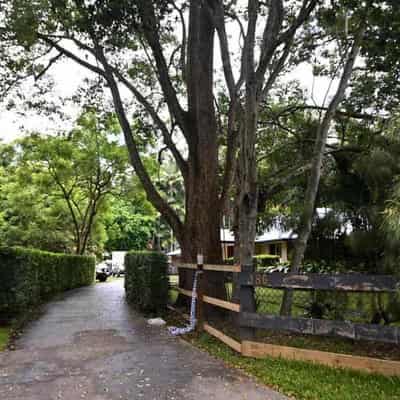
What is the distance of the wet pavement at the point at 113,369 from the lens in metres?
4.35

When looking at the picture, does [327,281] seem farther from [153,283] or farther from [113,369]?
[153,283]

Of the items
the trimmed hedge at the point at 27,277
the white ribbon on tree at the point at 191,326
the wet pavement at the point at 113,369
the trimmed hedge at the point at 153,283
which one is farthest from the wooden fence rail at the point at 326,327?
the trimmed hedge at the point at 27,277

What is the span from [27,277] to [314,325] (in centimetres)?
698

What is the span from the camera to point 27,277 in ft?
32.0

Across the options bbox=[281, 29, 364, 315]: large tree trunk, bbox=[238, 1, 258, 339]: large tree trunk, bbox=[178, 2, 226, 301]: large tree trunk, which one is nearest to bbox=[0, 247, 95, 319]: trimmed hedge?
bbox=[178, 2, 226, 301]: large tree trunk

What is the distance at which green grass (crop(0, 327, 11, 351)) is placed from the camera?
6824 mm

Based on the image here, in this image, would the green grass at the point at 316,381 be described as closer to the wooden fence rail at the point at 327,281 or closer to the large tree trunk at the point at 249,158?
the wooden fence rail at the point at 327,281

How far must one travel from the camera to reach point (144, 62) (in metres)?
11.8

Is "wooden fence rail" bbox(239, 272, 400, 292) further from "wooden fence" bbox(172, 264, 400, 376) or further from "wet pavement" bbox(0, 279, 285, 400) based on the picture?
"wet pavement" bbox(0, 279, 285, 400)

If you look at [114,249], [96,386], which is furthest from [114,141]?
[114,249]

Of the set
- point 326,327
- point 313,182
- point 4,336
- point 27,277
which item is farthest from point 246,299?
point 27,277

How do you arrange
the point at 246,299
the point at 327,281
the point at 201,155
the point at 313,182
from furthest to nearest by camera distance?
1. the point at 201,155
2. the point at 313,182
3. the point at 246,299
4. the point at 327,281

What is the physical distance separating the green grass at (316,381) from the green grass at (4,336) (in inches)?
144

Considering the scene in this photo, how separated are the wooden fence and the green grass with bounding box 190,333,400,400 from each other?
0.38 ft
